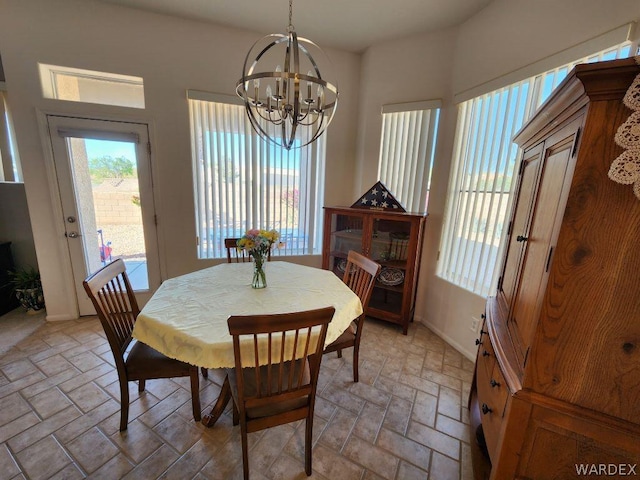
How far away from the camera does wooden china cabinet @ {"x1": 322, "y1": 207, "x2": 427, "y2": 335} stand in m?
2.61

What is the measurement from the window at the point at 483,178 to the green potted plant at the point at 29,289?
4251 mm

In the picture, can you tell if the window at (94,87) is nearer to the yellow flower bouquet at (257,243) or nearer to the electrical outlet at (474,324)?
the yellow flower bouquet at (257,243)

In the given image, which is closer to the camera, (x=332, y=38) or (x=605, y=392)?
(x=605, y=392)

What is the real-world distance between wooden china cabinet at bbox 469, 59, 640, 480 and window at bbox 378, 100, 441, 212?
67.3 inches

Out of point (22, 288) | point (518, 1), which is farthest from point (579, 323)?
point (22, 288)

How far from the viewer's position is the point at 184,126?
261 centimetres

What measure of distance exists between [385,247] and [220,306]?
190 centimetres

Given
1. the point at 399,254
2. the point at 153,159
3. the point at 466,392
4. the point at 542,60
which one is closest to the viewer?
the point at 542,60

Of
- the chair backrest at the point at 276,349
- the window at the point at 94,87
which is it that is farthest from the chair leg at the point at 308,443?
the window at the point at 94,87

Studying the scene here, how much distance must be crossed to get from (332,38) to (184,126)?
1.77 metres

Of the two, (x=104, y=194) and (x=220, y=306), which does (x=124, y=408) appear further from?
(x=104, y=194)

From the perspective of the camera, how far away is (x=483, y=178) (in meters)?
2.16

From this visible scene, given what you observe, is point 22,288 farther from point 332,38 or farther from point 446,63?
point 446,63

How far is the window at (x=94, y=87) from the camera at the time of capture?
2361mm
